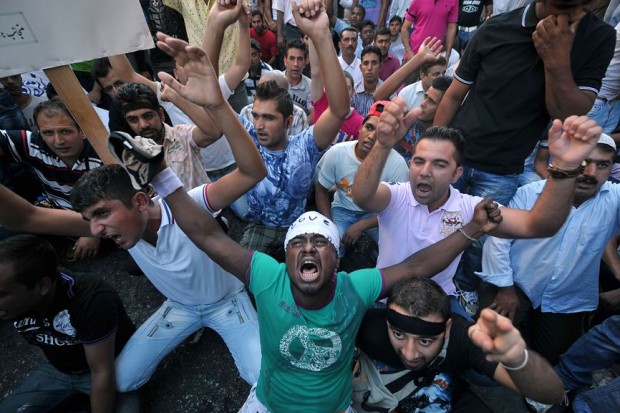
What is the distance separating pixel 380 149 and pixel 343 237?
1.95 metres

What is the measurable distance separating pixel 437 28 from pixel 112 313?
6940 millimetres

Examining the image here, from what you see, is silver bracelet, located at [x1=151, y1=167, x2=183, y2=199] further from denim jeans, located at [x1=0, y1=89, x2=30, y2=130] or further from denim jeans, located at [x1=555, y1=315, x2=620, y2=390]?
denim jeans, located at [x1=0, y1=89, x2=30, y2=130]

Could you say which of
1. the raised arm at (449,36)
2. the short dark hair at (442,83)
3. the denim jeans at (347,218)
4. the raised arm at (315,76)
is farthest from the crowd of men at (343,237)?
the raised arm at (449,36)

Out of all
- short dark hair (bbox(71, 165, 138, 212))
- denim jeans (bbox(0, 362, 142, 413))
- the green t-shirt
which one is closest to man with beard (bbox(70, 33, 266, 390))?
short dark hair (bbox(71, 165, 138, 212))

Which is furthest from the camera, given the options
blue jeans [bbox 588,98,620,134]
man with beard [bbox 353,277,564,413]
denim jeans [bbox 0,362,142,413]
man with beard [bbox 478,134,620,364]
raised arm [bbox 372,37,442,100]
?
blue jeans [bbox 588,98,620,134]

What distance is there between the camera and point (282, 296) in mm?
2027

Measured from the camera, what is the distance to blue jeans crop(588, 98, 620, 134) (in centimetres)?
415

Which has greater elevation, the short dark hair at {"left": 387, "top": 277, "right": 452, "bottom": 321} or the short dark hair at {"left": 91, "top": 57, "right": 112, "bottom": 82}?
the short dark hair at {"left": 91, "top": 57, "right": 112, "bottom": 82}

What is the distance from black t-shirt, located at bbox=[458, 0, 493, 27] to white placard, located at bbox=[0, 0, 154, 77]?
23.8ft

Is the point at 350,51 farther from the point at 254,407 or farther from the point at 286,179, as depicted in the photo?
the point at 254,407

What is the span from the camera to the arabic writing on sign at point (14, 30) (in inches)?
65.0

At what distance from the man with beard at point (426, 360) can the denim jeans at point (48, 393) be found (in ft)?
5.51

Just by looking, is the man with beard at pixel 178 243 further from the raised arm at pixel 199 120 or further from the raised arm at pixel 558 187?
the raised arm at pixel 558 187

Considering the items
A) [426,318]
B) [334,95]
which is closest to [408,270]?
[426,318]
